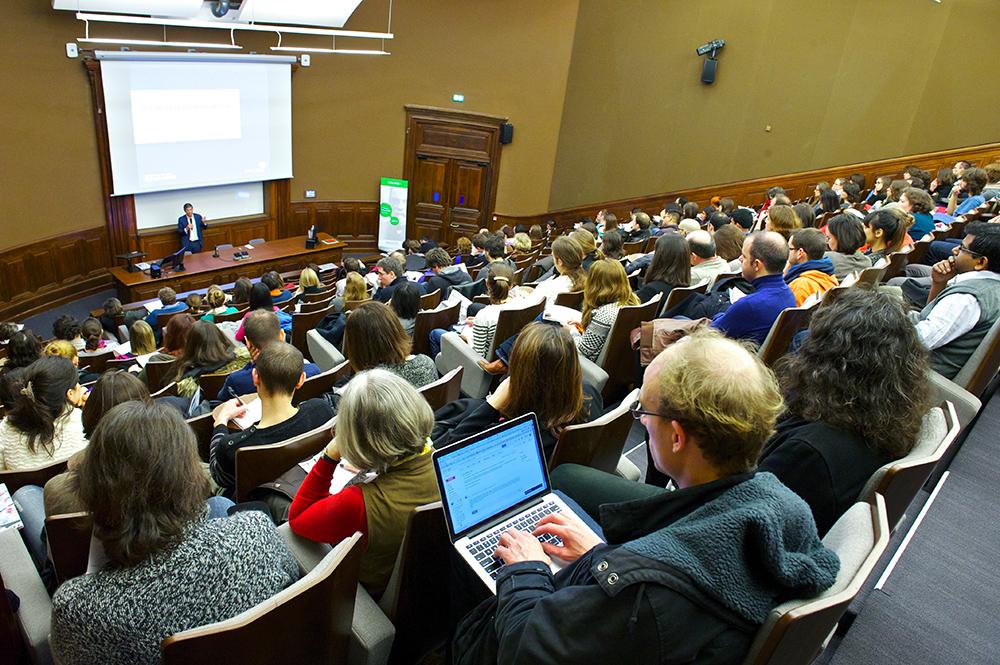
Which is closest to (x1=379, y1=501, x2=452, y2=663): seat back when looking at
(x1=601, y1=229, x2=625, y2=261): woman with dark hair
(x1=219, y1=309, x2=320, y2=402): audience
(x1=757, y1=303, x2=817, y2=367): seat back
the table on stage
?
(x1=219, y1=309, x2=320, y2=402): audience

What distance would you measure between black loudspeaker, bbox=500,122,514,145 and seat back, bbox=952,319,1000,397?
9.73 metres

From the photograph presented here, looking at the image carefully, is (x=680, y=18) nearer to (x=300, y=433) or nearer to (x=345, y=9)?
(x=345, y=9)

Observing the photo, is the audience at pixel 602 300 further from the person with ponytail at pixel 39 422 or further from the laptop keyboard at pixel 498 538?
the person with ponytail at pixel 39 422

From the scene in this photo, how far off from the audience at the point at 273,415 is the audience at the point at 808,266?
274cm

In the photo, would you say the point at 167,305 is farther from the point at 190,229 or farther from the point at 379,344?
the point at 379,344

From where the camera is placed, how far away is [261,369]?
263cm

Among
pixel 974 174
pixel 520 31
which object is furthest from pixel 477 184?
pixel 974 174

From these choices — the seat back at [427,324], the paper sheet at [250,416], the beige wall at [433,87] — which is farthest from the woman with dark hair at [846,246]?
the beige wall at [433,87]

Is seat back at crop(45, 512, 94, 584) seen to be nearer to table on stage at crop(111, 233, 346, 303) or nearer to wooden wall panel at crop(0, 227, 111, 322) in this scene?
table on stage at crop(111, 233, 346, 303)

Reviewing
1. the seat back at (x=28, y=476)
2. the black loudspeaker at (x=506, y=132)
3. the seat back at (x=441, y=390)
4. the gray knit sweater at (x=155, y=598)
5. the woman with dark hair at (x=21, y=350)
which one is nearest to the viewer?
the gray knit sweater at (x=155, y=598)

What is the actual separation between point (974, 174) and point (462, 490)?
802 cm

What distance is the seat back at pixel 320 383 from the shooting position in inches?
132

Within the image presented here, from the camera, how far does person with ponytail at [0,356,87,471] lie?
295cm

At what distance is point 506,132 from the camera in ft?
38.9
